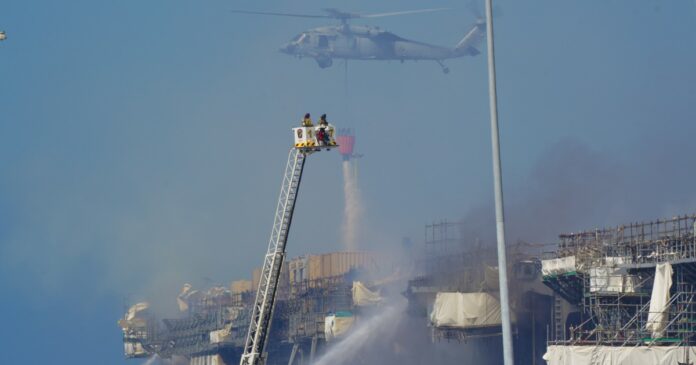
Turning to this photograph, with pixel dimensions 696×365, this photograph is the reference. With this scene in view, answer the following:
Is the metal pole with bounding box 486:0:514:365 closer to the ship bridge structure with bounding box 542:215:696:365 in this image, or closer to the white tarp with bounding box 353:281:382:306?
the ship bridge structure with bounding box 542:215:696:365

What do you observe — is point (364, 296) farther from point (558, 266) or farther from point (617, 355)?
point (617, 355)

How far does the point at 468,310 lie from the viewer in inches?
4606

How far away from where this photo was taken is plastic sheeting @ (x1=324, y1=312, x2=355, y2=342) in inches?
5894

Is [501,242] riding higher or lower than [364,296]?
higher

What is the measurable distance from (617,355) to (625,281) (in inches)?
352

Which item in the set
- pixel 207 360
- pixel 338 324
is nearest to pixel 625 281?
pixel 338 324

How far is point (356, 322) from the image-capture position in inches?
5861

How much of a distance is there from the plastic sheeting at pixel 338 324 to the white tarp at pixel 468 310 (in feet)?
105

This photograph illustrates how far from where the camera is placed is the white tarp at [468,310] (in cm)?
11706

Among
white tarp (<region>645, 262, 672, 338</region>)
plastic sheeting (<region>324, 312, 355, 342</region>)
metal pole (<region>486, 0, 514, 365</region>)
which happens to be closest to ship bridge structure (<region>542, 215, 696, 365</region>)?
white tarp (<region>645, 262, 672, 338</region>)

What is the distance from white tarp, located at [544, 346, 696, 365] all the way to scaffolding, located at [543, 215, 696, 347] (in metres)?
0.82

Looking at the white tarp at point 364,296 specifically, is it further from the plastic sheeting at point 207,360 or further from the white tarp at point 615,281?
the white tarp at point 615,281

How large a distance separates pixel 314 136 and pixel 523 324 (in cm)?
6662

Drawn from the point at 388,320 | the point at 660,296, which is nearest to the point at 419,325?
the point at 388,320
